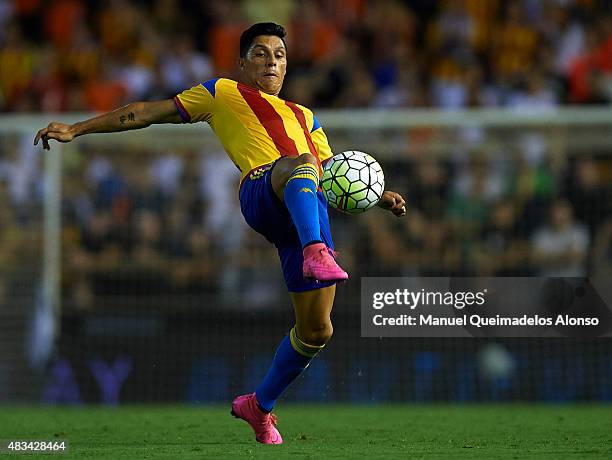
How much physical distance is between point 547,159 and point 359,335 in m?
2.56

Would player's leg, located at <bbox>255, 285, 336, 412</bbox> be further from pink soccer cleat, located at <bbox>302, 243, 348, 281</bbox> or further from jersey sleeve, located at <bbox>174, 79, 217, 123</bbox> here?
jersey sleeve, located at <bbox>174, 79, 217, 123</bbox>

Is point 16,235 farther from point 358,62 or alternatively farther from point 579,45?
point 579,45

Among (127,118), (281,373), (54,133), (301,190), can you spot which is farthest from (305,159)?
(54,133)

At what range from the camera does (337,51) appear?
14.5m

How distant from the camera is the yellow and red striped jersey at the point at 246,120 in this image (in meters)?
7.18

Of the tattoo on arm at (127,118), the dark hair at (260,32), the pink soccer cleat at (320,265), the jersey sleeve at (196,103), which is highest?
the dark hair at (260,32)

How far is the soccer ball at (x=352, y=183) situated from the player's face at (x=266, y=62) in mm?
663

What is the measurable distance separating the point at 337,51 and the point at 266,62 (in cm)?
724

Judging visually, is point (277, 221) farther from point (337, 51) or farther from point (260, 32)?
point (337, 51)

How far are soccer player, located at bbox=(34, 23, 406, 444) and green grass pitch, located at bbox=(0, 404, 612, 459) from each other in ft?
1.63

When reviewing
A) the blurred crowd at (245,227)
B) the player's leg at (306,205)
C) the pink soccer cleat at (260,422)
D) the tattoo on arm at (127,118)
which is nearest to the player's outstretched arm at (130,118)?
the tattoo on arm at (127,118)

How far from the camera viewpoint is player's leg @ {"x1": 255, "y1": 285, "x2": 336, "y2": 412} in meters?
7.02

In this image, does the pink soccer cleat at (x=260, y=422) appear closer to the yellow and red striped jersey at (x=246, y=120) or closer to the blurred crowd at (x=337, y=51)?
the yellow and red striped jersey at (x=246, y=120)

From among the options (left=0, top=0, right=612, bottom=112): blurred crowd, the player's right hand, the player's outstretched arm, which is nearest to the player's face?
the player's outstretched arm
